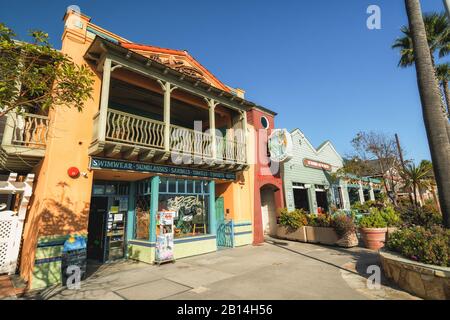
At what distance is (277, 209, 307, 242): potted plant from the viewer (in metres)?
12.7

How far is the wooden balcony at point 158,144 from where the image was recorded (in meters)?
7.68

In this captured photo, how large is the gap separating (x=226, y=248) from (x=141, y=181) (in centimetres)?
495

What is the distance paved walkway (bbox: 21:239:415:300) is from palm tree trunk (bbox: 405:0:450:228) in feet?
9.33

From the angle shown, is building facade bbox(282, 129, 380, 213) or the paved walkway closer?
the paved walkway

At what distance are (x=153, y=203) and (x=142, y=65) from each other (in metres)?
5.04

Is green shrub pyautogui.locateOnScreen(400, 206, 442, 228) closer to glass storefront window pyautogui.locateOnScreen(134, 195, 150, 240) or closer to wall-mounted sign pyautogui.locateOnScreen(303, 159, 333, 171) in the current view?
wall-mounted sign pyautogui.locateOnScreen(303, 159, 333, 171)

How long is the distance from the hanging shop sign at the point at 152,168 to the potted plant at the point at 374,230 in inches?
248

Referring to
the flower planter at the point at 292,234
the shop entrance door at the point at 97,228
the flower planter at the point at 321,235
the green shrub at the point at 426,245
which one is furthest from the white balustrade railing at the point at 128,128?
the flower planter at the point at 321,235

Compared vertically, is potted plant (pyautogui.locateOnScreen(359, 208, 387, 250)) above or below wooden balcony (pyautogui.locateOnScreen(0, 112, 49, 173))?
below

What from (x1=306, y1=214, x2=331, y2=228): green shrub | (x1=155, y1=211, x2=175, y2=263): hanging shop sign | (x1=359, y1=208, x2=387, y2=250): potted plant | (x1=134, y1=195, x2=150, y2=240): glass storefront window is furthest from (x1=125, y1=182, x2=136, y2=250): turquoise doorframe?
(x1=359, y1=208, x2=387, y2=250): potted plant

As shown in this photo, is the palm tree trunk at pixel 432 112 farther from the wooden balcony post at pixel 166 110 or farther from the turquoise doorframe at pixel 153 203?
the turquoise doorframe at pixel 153 203

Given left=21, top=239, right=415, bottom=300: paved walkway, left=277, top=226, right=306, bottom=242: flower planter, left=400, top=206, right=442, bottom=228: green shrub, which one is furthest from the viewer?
left=277, top=226, right=306, bottom=242: flower planter

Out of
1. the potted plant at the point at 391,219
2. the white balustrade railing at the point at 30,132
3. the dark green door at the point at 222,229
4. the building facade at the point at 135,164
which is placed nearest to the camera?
the white balustrade railing at the point at 30,132

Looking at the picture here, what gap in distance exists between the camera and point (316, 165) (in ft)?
59.4
